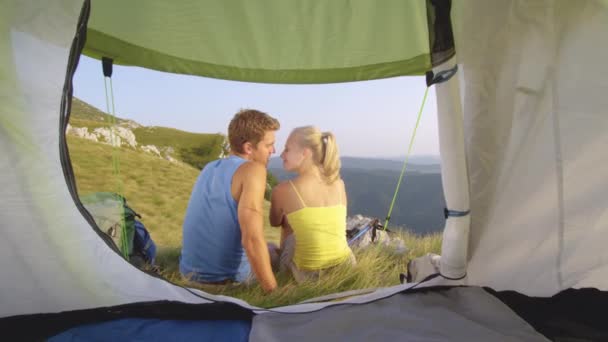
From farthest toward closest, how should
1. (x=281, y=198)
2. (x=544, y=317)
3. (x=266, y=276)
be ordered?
(x=281, y=198), (x=266, y=276), (x=544, y=317)

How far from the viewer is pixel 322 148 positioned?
6.26 feet

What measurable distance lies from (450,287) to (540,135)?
0.49 meters

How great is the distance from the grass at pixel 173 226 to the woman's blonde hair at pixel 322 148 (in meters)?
0.35

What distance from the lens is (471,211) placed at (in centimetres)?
115

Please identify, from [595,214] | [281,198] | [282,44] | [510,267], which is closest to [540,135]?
[595,214]

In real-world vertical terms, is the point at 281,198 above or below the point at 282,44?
below

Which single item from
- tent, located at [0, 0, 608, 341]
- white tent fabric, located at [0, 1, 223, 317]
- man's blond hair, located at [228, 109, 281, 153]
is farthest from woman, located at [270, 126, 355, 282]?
white tent fabric, located at [0, 1, 223, 317]

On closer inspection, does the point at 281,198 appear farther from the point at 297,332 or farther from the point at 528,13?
the point at 528,13

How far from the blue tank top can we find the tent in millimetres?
532

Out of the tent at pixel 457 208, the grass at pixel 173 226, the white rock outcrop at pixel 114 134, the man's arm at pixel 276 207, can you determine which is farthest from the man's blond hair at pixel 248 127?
the tent at pixel 457 208

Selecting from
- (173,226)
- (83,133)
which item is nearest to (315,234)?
(173,226)

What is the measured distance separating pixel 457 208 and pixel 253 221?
0.75 meters

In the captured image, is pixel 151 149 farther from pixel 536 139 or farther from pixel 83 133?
pixel 536 139

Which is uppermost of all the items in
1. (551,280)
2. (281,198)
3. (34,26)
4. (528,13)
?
(528,13)
